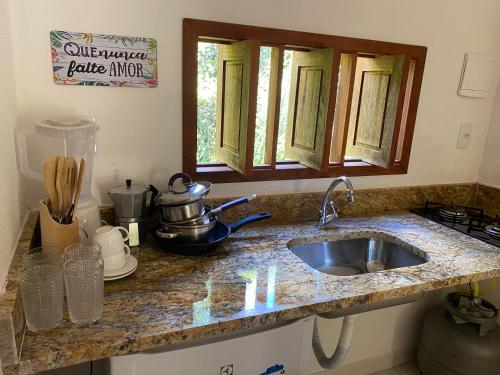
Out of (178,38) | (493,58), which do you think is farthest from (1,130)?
(493,58)

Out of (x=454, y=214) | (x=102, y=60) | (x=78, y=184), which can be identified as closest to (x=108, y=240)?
(x=78, y=184)

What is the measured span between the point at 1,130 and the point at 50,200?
0.73ft

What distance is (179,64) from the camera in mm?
1344

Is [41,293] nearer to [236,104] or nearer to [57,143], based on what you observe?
[57,143]

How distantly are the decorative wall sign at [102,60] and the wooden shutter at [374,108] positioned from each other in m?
1.01

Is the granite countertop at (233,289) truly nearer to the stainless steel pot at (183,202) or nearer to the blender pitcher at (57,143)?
the stainless steel pot at (183,202)

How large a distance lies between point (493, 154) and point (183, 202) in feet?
5.57

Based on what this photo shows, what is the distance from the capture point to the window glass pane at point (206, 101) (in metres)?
1.50

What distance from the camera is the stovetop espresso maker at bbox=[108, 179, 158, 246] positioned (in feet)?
4.06

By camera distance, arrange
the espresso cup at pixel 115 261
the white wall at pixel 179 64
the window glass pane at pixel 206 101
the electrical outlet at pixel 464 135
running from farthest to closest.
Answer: the electrical outlet at pixel 464 135, the window glass pane at pixel 206 101, the white wall at pixel 179 64, the espresso cup at pixel 115 261

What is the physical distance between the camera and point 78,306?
0.90 metres

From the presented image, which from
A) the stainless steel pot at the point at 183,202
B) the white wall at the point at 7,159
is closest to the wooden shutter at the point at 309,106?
the stainless steel pot at the point at 183,202

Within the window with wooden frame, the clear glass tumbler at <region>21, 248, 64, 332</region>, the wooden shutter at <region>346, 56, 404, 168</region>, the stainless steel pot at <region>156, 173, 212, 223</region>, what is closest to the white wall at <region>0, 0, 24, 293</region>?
the clear glass tumbler at <region>21, 248, 64, 332</region>

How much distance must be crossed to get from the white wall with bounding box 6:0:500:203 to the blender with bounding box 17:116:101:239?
0.08m
